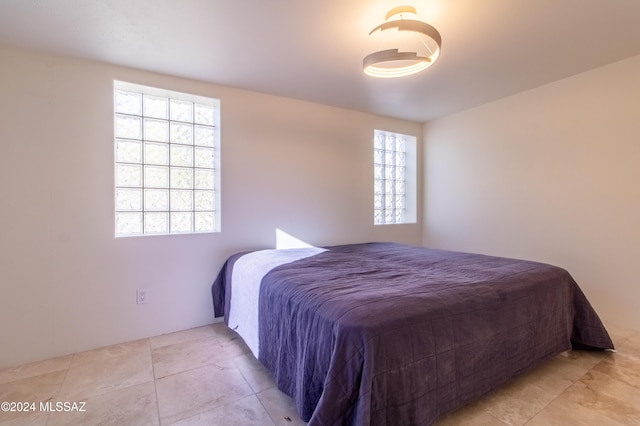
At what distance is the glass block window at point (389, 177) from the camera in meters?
4.05

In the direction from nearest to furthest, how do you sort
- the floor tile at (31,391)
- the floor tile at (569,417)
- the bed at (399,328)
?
the bed at (399,328)
the floor tile at (569,417)
the floor tile at (31,391)

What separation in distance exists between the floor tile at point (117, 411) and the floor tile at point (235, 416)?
0.21 metres

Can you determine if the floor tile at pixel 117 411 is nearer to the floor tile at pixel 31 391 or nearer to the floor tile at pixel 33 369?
the floor tile at pixel 31 391

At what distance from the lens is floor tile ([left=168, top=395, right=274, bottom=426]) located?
4.85 feet

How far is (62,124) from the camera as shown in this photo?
2.21 metres

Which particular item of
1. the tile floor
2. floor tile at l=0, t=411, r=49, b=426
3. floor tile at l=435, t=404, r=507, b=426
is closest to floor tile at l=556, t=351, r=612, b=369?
the tile floor

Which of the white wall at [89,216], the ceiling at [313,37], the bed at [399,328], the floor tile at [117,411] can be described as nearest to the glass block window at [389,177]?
the ceiling at [313,37]

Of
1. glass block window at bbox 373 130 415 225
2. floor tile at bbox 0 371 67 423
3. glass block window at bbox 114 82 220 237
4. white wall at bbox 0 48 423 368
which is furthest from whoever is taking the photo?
glass block window at bbox 373 130 415 225

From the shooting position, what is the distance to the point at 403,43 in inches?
83.0

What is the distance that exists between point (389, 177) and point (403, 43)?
88.2 inches

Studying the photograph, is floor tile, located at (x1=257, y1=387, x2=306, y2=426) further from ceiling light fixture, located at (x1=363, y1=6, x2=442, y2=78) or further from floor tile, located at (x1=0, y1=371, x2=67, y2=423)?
ceiling light fixture, located at (x1=363, y1=6, x2=442, y2=78)

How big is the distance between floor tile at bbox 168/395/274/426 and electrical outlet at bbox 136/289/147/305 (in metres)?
1.29

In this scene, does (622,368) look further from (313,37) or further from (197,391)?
(313,37)

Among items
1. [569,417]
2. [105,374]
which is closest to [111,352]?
[105,374]
